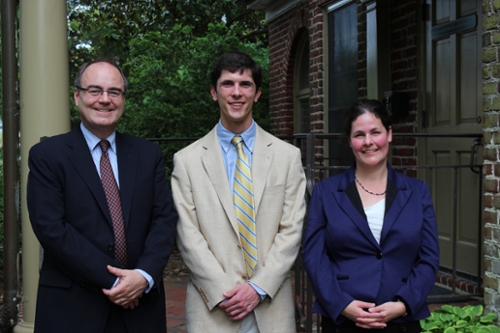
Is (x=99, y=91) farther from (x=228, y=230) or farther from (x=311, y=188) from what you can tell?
(x=311, y=188)

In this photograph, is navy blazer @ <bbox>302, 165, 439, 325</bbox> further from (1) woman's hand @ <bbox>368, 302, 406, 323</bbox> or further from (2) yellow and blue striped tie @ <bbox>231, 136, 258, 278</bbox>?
(2) yellow and blue striped tie @ <bbox>231, 136, 258, 278</bbox>

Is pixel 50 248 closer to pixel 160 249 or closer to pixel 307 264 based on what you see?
pixel 160 249

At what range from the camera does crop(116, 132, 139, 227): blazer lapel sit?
2727mm

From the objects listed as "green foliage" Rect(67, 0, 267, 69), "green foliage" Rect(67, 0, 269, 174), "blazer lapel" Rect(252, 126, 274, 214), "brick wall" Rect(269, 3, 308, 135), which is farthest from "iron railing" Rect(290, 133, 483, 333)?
"green foliage" Rect(67, 0, 267, 69)

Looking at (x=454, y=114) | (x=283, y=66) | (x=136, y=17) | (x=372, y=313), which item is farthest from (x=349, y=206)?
(x=136, y=17)

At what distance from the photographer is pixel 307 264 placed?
279 cm

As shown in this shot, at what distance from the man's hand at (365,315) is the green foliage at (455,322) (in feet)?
0.89

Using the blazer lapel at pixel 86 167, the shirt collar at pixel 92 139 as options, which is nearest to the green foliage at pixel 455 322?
the blazer lapel at pixel 86 167

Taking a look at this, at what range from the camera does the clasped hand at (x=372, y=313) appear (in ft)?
8.59

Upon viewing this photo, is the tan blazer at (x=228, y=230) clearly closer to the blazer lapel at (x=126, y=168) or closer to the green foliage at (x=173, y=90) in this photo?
the blazer lapel at (x=126, y=168)

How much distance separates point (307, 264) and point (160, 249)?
65 cm

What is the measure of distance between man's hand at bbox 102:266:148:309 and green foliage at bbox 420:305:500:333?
1.24 m

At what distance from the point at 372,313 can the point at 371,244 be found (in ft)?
0.94

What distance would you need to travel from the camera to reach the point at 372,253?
270 centimetres
